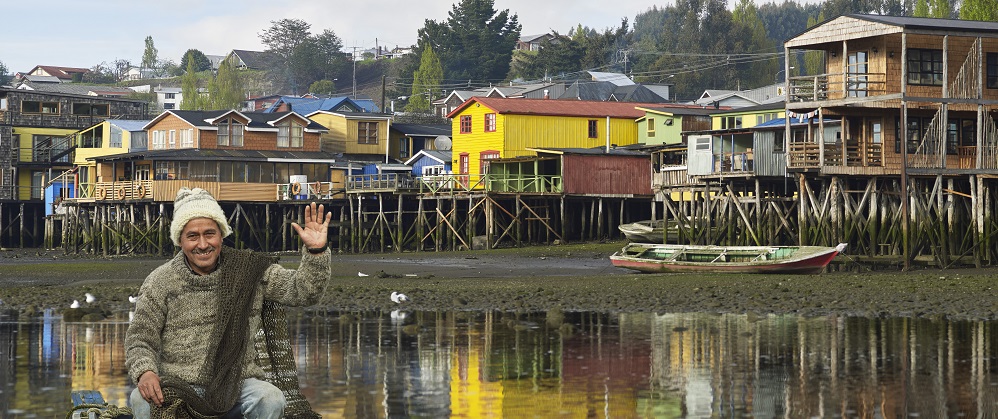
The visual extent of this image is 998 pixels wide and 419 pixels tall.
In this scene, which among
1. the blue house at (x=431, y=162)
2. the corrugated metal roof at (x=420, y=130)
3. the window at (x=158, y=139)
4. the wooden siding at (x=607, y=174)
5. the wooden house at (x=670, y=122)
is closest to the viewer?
the wooden siding at (x=607, y=174)

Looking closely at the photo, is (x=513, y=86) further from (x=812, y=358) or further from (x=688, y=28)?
(x=812, y=358)

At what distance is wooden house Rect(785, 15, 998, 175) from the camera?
130 ft

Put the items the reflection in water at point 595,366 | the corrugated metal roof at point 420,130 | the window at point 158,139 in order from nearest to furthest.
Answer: the reflection in water at point 595,366 → the window at point 158,139 → the corrugated metal roof at point 420,130

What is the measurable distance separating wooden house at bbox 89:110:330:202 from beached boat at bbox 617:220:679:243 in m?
18.9

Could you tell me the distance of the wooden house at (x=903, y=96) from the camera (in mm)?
39562

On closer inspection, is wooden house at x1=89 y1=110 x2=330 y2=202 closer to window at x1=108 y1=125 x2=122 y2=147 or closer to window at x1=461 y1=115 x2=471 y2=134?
window at x1=108 y1=125 x2=122 y2=147

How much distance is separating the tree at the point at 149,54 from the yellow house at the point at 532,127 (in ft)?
412

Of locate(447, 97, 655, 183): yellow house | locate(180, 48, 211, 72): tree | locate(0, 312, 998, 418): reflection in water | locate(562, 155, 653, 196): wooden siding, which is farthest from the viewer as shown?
locate(180, 48, 211, 72): tree

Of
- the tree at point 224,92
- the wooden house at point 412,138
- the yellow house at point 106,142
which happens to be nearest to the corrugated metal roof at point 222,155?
the yellow house at point 106,142

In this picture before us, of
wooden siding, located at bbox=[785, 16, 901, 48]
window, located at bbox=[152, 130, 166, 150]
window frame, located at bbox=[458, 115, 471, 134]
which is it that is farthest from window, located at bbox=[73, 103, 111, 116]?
wooden siding, located at bbox=[785, 16, 901, 48]

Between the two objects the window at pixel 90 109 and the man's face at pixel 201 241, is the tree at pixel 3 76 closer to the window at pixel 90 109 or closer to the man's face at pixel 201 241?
the window at pixel 90 109

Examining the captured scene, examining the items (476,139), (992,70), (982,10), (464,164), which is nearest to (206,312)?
(992,70)

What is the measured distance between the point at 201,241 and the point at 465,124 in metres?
59.5

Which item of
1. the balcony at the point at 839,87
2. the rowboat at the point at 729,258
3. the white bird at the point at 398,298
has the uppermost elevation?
the balcony at the point at 839,87
